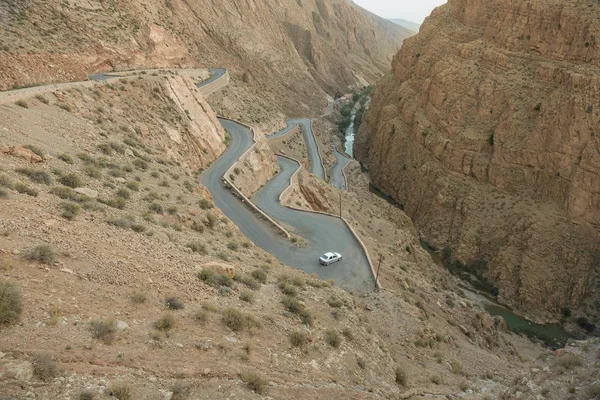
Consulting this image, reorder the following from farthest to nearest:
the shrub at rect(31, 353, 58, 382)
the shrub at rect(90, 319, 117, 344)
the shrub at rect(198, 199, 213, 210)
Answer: the shrub at rect(198, 199, 213, 210), the shrub at rect(90, 319, 117, 344), the shrub at rect(31, 353, 58, 382)

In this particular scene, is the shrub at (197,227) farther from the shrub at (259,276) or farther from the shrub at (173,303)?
the shrub at (173,303)

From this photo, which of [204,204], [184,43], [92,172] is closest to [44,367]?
[92,172]

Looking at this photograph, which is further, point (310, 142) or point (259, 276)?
point (310, 142)

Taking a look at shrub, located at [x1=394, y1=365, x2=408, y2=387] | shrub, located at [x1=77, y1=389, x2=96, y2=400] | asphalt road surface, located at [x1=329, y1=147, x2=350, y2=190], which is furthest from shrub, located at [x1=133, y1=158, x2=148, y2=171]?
asphalt road surface, located at [x1=329, y1=147, x2=350, y2=190]

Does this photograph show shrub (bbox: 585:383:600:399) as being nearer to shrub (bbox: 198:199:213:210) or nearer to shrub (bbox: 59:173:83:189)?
shrub (bbox: 198:199:213:210)

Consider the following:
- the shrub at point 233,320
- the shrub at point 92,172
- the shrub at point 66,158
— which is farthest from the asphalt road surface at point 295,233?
the shrub at point 66,158

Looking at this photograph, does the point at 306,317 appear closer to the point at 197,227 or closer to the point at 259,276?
the point at 259,276
